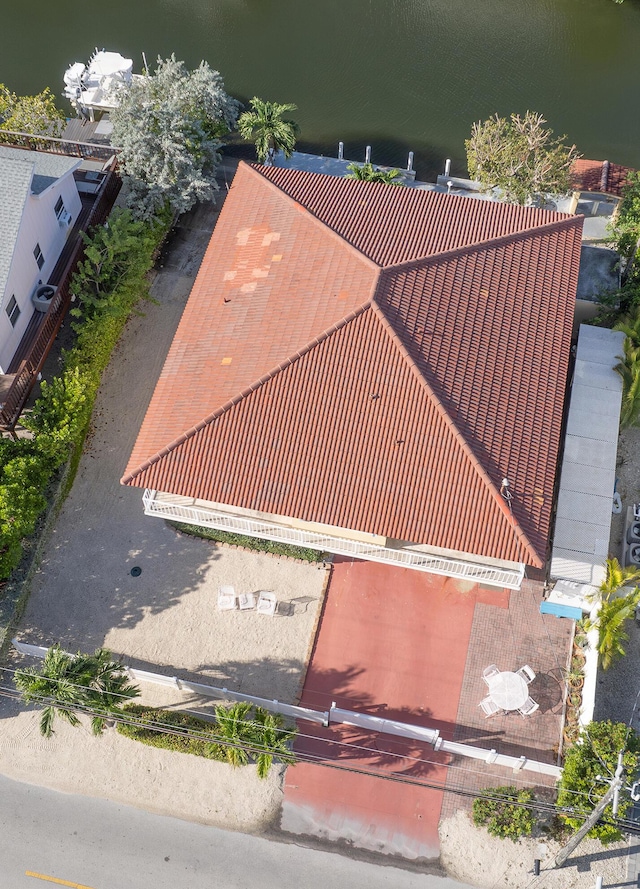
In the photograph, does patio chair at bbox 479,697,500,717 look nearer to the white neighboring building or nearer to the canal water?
the white neighboring building

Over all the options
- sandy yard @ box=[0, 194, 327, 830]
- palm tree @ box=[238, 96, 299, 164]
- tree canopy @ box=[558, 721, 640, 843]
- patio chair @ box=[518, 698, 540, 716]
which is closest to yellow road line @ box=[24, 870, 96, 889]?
sandy yard @ box=[0, 194, 327, 830]

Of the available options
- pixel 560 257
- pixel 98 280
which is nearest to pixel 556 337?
pixel 560 257

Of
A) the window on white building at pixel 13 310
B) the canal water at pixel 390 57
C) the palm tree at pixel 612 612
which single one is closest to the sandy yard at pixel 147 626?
the window on white building at pixel 13 310

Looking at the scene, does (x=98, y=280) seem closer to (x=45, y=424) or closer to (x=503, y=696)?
(x=45, y=424)

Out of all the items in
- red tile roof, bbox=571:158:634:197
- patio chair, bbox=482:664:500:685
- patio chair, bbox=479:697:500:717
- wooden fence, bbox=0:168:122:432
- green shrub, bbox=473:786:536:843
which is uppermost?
red tile roof, bbox=571:158:634:197

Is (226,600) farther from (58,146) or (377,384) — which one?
(58,146)

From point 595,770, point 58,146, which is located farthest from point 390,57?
point 595,770
